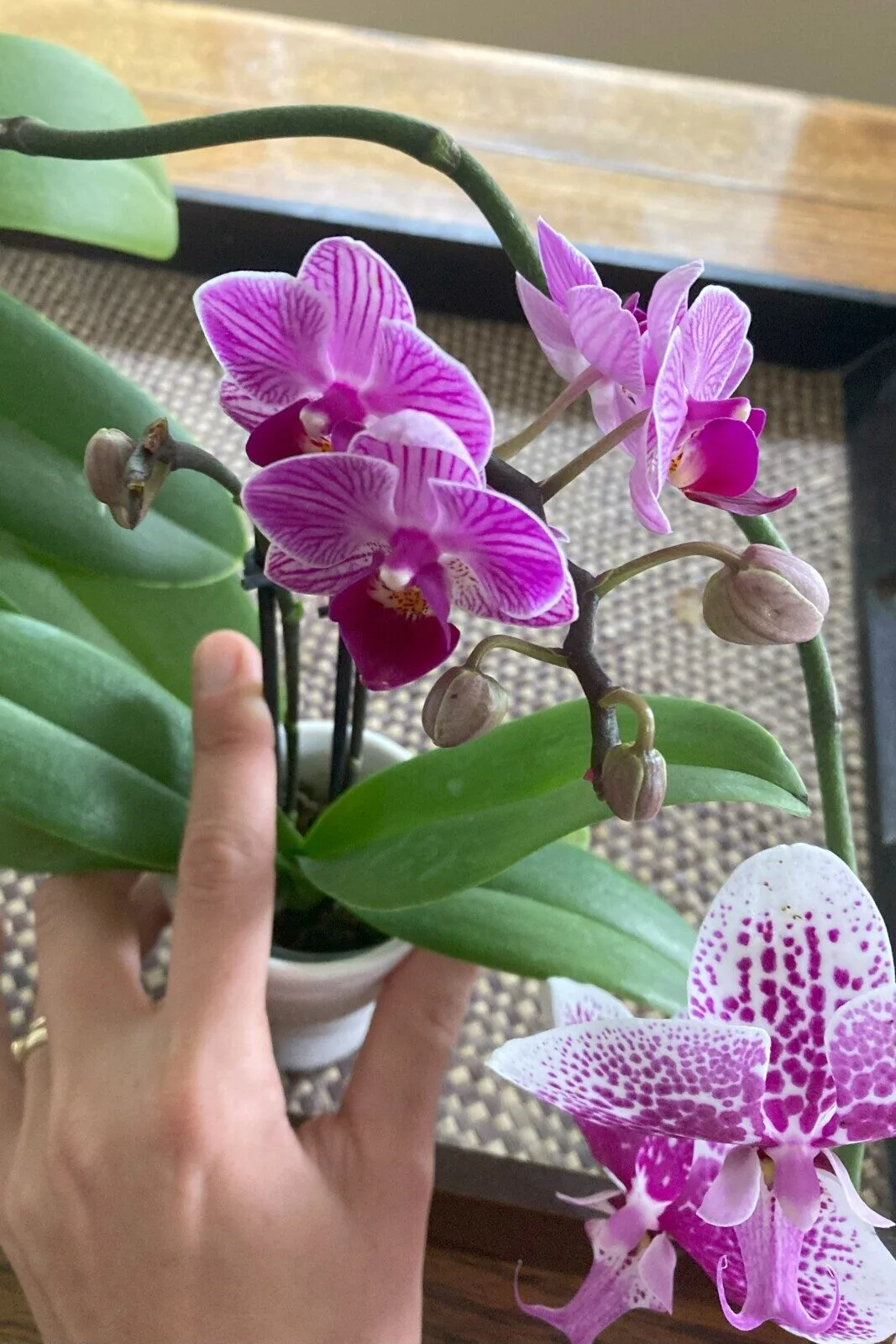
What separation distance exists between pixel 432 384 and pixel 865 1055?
0.24 metres

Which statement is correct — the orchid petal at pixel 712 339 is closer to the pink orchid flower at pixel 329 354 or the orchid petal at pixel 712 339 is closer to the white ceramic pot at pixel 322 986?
the pink orchid flower at pixel 329 354

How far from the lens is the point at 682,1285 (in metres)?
0.54

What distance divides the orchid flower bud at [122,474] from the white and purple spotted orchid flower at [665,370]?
0.41 ft

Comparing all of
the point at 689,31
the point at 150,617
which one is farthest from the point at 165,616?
the point at 689,31

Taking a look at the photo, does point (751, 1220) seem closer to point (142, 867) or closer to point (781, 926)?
point (781, 926)

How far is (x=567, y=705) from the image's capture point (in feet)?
1.46

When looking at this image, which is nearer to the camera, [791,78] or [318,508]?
[318,508]

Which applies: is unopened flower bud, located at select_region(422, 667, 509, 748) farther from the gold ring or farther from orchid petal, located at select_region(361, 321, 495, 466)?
the gold ring

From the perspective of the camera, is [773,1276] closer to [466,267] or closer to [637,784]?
[637,784]

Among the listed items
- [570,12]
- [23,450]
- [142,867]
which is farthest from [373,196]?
[570,12]

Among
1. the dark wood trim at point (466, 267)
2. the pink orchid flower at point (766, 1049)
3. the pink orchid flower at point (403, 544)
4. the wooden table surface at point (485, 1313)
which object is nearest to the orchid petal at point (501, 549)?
the pink orchid flower at point (403, 544)

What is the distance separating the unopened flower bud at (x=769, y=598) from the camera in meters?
0.29

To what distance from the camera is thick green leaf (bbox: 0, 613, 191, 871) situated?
17.5 inches

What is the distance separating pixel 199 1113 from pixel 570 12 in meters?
1.91
